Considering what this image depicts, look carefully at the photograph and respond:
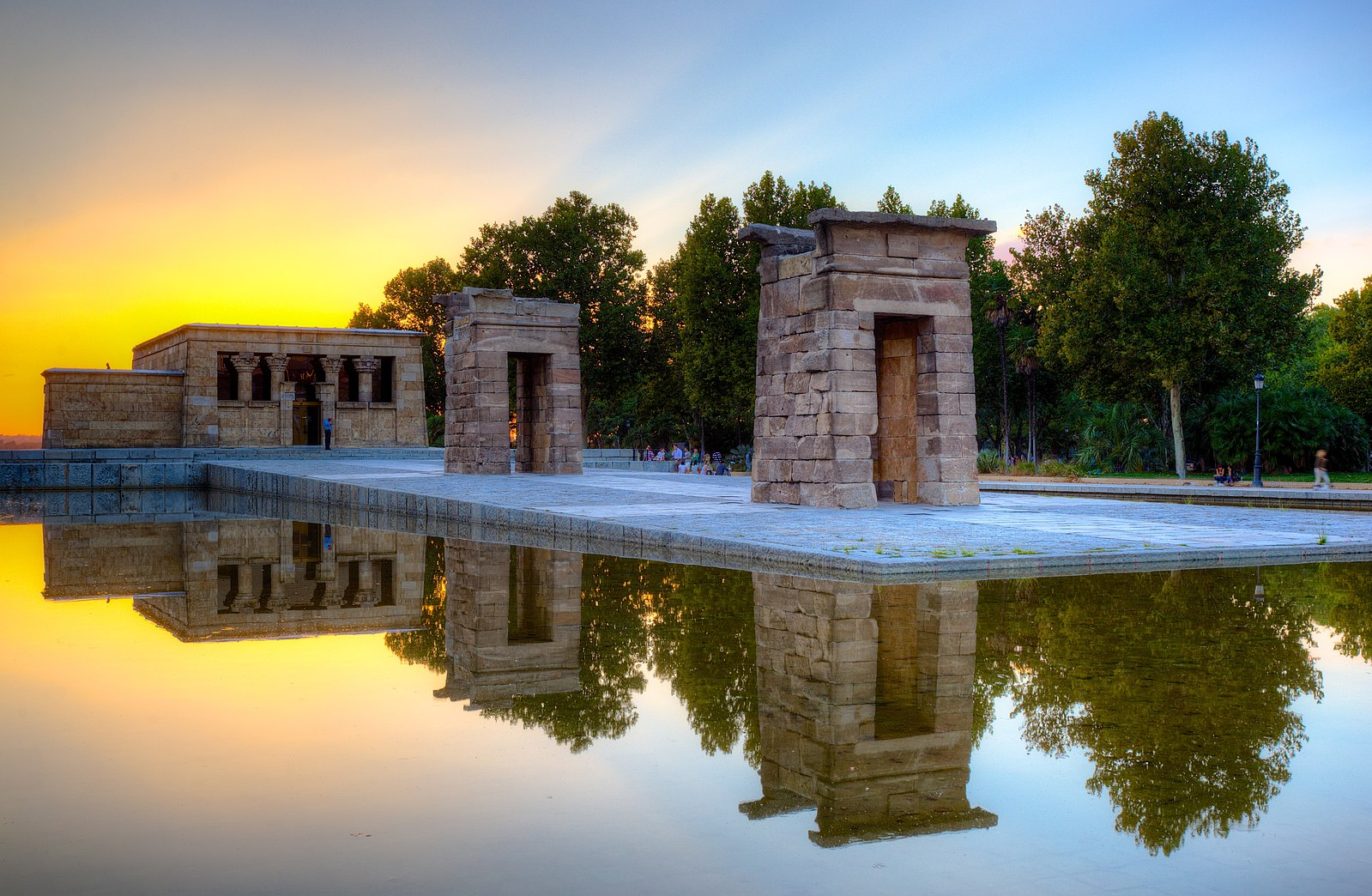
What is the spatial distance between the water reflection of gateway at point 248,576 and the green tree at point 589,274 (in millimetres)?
37958

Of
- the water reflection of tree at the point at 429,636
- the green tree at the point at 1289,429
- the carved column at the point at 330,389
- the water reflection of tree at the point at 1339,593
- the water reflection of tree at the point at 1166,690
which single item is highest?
the carved column at the point at 330,389

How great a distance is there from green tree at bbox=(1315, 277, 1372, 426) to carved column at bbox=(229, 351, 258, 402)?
136 ft

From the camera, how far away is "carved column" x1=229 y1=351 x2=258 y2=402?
45.7 m

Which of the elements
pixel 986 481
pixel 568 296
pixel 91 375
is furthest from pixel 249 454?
pixel 986 481

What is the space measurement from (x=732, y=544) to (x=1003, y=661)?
5.05 meters

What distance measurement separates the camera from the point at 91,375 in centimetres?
4425

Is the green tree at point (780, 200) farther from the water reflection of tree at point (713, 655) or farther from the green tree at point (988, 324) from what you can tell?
the water reflection of tree at point (713, 655)

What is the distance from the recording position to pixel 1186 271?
36.5 meters

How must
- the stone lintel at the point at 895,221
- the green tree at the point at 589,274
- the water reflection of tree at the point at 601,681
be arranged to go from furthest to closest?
1. the green tree at the point at 589,274
2. the stone lintel at the point at 895,221
3. the water reflection of tree at the point at 601,681

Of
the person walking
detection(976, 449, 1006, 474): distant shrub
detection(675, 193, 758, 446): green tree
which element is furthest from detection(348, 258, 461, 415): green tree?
the person walking

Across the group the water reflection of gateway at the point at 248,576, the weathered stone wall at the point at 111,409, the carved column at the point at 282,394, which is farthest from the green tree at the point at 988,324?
the water reflection of gateway at the point at 248,576

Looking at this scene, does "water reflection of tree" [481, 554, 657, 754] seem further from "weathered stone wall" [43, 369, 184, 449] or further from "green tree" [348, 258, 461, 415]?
"green tree" [348, 258, 461, 415]

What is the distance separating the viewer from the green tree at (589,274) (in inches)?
2167

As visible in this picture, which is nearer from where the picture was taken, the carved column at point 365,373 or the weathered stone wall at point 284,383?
the weathered stone wall at point 284,383
